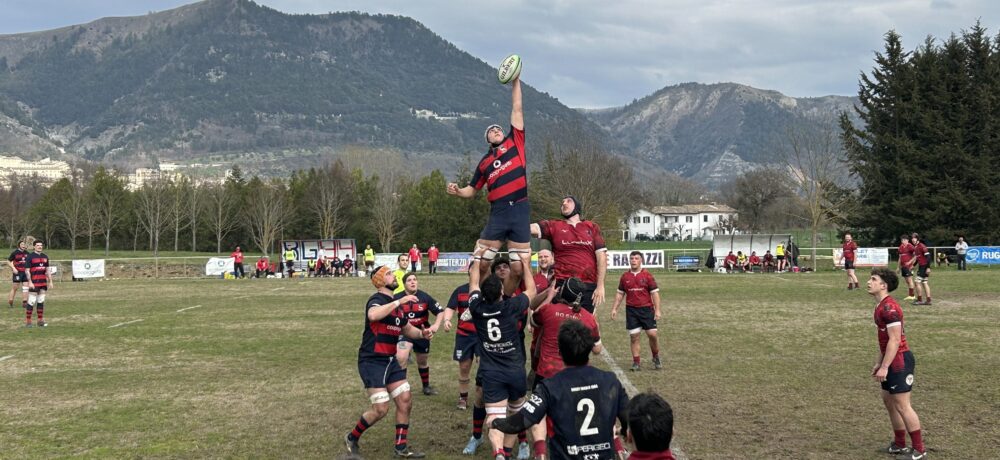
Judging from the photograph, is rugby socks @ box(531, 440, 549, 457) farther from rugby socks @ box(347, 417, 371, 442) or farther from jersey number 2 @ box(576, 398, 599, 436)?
rugby socks @ box(347, 417, 371, 442)

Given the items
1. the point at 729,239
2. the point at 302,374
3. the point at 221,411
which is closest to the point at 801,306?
the point at 302,374

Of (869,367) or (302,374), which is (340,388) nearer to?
(302,374)

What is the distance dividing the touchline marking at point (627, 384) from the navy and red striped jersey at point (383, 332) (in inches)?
94.9

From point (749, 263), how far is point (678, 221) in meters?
105

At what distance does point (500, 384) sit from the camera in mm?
7645

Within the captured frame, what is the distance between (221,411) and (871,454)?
26.1 feet

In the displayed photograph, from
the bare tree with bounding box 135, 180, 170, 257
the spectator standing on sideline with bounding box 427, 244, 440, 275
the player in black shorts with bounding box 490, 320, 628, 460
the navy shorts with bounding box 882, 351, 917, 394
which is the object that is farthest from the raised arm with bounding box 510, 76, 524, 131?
the bare tree with bounding box 135, 180, 170, 257

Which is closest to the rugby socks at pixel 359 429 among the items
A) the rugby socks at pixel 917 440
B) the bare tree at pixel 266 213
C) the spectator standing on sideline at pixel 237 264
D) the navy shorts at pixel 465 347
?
the navy shorts at pixel 465 347

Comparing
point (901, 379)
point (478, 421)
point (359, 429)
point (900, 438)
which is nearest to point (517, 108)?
point (478, 421)

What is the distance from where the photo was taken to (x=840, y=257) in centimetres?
4347

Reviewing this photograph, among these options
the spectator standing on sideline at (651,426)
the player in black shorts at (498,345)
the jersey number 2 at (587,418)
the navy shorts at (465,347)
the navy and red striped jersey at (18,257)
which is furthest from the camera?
the navy and red striped jersey at (18,257)

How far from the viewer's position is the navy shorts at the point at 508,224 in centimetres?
863

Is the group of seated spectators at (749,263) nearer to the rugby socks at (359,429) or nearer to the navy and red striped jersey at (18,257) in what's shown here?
the navy and red striped jersey at (18,257)

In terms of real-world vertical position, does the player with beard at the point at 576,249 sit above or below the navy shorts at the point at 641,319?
above
